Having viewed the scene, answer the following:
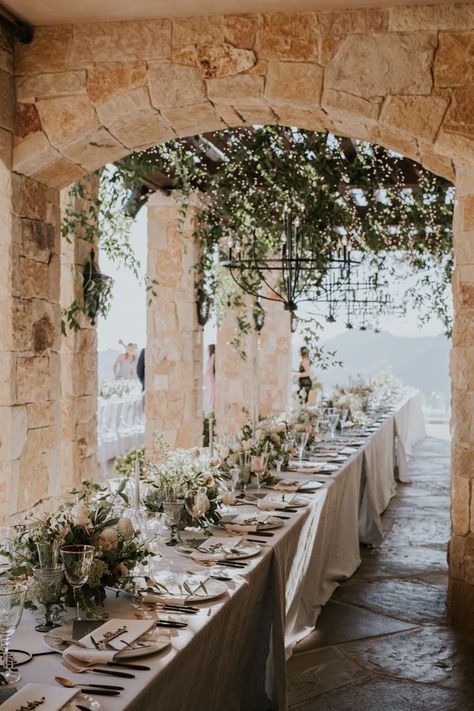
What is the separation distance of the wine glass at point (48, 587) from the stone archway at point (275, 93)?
1817mm

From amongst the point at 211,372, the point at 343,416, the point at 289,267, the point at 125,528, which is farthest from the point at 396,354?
the point at 125,528

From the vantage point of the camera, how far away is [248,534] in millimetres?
3127

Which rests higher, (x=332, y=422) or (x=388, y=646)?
(x=332, y=422)

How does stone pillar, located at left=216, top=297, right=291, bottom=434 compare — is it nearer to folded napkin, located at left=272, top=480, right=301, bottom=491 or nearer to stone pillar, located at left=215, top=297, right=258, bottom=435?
stone pillar, located at left=215, top=297, right=258, bottom=435

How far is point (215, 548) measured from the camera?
2.86m

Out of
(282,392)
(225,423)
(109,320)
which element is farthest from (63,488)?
(282,392)

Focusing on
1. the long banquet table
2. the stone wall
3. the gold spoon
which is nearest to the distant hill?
the long banquet table

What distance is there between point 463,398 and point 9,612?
2.55 metres

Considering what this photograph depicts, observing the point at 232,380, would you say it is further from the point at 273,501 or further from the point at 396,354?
the point at 396,354

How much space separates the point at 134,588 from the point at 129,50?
2673 millimetres

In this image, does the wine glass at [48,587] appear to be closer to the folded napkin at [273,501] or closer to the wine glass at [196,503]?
the wine glass at [196,503]

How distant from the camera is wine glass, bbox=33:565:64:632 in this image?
206cm

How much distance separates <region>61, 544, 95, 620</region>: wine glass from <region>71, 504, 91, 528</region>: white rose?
0.15m

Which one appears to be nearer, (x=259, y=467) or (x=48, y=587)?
(x=48, y=587)
